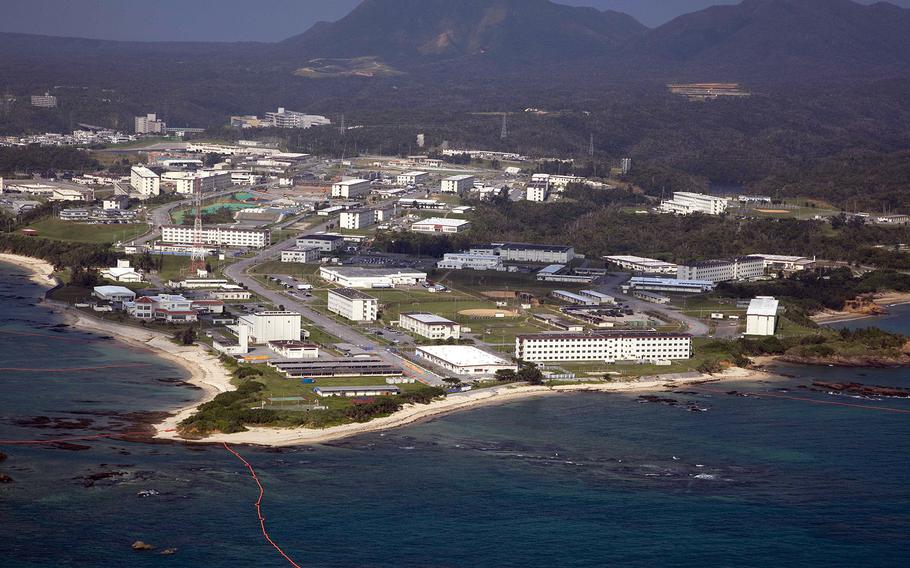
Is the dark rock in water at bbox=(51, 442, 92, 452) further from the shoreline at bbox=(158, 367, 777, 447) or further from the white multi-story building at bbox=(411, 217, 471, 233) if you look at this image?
the white multi-story building at bbox=(411, 217, 471, 233)

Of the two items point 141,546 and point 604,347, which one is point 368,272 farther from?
point 141,546

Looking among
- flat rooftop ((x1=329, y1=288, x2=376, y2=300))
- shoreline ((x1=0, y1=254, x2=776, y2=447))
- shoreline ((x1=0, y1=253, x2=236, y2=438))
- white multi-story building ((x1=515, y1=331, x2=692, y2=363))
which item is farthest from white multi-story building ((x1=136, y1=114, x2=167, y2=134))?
white multi-story building ((x1=515, y1=331, x2=692, y2=363))

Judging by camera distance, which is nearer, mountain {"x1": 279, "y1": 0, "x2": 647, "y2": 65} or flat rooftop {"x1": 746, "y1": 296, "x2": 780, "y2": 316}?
flat rooftop {"x1": 746, "y1": 296, "x2": 780, "y2": 316}

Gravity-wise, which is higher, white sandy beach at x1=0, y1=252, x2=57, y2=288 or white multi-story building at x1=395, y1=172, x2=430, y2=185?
white multi-story building at x1=395, y1=172, x2=430, y2=185

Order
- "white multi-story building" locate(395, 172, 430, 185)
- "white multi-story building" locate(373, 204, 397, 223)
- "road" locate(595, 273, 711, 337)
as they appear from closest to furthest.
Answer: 1. "road" locate(595, 273, 711, 337)
2. "white multi-story building" locate(373, 204, 397, 223)
3. "white multi-story building" locate(395, 172, 430, 185)

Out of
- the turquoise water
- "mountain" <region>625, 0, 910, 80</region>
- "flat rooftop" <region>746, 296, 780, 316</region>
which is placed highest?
"mountain" <region>625, 0, 910, 80</region>

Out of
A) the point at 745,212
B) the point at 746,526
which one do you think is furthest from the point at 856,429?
the point at 745,212
